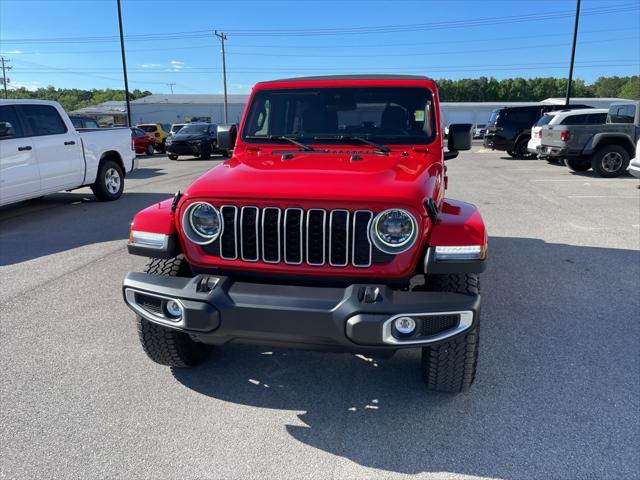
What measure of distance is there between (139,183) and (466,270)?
12.2 m

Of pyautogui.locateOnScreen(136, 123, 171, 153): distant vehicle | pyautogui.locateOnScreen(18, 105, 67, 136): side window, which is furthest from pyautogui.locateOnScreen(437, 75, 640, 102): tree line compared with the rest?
pyautogui.locateOnScreen(18, 105, 67, 136): side window

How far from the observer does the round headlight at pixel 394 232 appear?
263 cm

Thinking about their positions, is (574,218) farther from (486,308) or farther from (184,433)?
(184,433)

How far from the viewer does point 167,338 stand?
307 cm

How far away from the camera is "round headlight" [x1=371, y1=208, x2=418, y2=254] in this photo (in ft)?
8.64

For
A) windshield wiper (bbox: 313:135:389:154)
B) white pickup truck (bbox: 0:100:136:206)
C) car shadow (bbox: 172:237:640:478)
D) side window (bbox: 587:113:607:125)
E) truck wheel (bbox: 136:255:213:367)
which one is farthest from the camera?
side window (bbox: 587:113:607:125)

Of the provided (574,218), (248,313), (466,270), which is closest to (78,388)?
(248,313)

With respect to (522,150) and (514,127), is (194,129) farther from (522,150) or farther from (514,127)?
(522,150)

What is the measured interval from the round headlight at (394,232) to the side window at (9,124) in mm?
7077

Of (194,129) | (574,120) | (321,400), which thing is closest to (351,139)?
(321,400)

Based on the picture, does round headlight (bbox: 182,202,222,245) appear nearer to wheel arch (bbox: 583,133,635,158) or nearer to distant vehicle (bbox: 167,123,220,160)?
wheel arch (bbox: 583,133,635,158)

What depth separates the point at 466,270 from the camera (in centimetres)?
262

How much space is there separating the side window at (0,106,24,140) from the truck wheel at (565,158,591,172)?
1343 cm

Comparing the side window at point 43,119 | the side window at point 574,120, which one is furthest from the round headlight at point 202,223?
the side window at point 574,120
